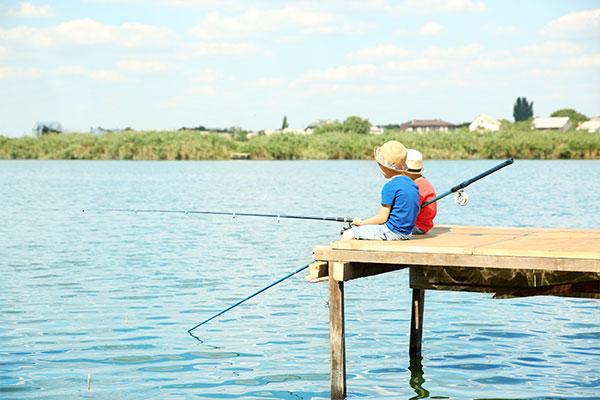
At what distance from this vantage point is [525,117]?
16650 cm

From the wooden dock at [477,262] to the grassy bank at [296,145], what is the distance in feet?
167

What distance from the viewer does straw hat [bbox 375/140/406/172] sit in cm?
734

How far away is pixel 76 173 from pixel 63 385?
140ft

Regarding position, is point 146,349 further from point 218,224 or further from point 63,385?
point 218,224

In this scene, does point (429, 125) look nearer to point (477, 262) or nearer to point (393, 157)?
point (393, 157)

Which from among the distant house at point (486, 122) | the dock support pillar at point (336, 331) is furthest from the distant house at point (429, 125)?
the dock support pillar at point (336, 331)

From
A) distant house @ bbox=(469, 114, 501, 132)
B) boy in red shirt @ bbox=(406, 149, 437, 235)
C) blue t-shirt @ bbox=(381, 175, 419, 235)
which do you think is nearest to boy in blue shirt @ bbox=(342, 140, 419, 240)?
blue t-shirt @ bbox=(381, 175, 419, 235)

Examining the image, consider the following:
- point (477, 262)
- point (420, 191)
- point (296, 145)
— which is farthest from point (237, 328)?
point (296, 145)

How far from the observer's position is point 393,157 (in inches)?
289

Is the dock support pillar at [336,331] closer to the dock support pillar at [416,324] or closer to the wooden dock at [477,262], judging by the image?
the wooden dock at [477,262]

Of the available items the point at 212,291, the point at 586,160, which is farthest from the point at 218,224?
the point at 586,160

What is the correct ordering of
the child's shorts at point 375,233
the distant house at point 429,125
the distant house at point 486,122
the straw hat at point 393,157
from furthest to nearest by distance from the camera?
the distant house at point 429,125 < the distant house at point 486,122 < the straw hat at point 393,157 < the child's shorts at point 375,233

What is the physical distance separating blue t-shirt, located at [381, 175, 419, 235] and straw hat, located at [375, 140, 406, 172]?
0.56 feet

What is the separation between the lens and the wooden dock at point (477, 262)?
6383 mm
